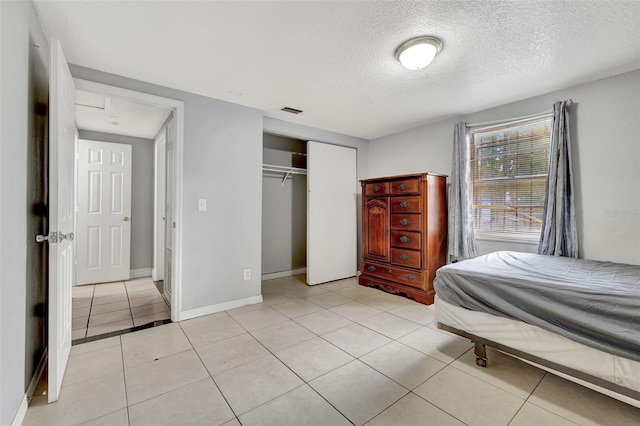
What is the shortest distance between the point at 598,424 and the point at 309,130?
3.74 metres

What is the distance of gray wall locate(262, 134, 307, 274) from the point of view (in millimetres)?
4359

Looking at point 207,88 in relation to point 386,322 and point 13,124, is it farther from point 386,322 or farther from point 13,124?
point 386,322

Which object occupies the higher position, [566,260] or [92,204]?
[92,204]

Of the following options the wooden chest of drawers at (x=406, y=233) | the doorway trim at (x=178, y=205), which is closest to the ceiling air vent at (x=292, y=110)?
the doorway trim at (x=178, y=205)

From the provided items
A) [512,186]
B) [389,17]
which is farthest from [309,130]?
[512,186]

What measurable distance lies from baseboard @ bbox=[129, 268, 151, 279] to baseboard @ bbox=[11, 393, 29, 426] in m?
3.13

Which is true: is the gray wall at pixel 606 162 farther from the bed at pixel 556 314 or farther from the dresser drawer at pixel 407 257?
the dresser drawer at pixel 407 257

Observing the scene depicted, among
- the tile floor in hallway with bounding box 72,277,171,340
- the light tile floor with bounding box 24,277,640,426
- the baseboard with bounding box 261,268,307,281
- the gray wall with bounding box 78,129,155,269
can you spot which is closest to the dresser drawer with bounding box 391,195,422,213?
the light tile floor with bounding box 24,277,640,426

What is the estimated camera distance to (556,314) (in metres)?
1.59

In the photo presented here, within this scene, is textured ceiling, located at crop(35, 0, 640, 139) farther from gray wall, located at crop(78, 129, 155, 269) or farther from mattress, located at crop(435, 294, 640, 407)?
gray wall, located at crop(78, 129, 155, 269)

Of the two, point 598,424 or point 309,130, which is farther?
point 309,130

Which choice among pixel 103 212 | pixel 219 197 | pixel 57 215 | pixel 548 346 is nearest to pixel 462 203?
pixel 548 346

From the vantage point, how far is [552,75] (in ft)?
7.85

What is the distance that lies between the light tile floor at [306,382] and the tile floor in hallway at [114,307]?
319 millimetres
